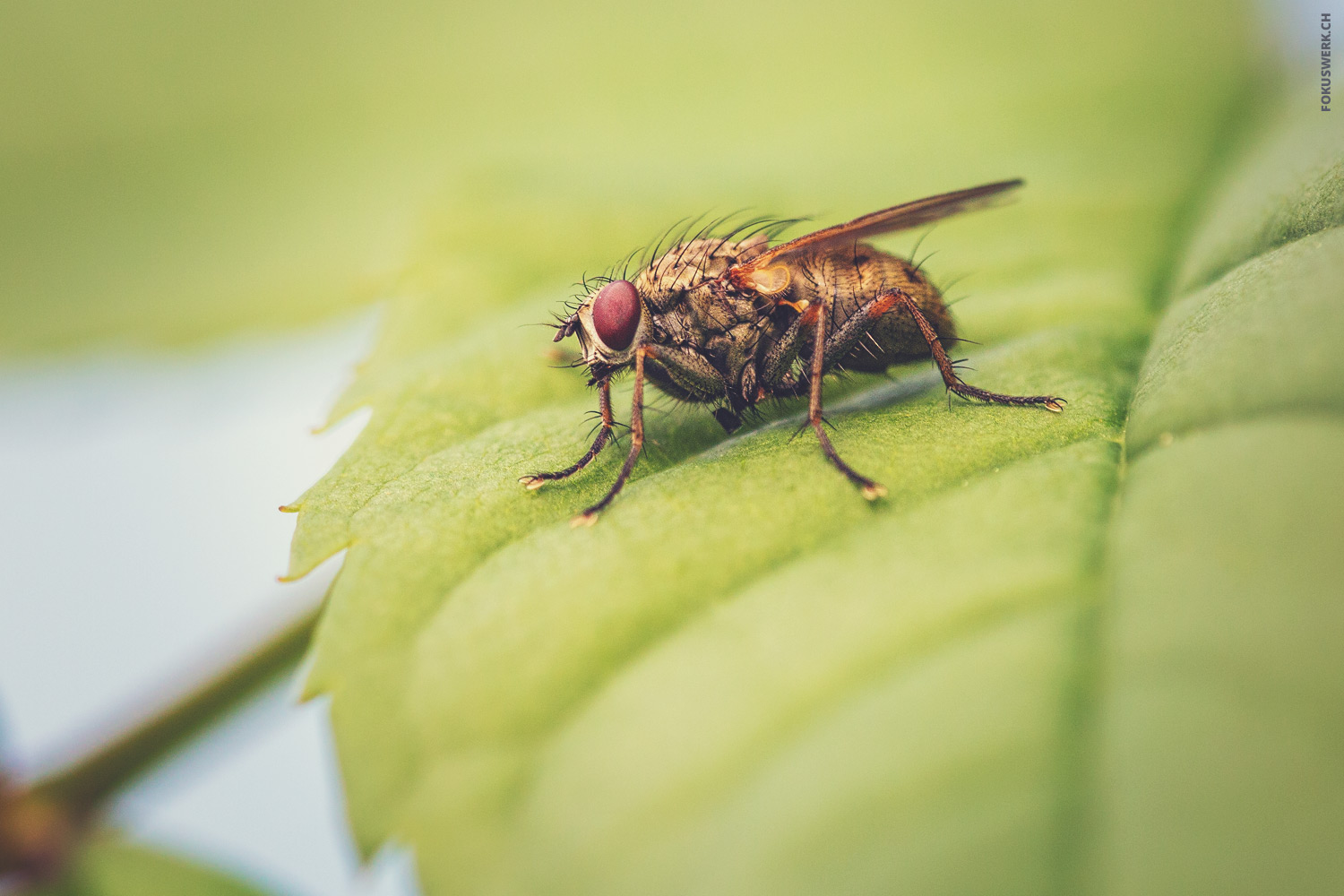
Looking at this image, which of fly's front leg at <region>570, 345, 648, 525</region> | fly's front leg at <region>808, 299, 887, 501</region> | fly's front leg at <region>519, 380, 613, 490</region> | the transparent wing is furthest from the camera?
the transparent wing

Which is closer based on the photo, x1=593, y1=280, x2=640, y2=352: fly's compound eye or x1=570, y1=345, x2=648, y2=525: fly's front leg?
x1=570, y1=345, x2=648, y2=525: fly's front leg

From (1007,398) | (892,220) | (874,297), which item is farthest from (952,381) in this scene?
(892,220)

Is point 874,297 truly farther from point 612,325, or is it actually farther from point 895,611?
point 895,611

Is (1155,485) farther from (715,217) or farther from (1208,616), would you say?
(715,217)

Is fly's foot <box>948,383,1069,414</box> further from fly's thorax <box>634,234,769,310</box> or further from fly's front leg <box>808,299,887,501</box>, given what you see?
fly's thorax <box>634,234,769,310</box>

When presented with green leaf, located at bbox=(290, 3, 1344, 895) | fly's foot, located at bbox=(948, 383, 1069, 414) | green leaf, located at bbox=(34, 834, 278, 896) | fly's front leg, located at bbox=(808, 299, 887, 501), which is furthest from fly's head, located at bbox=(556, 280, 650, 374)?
green leaf, located at bbox=(34, 834, 278, 896)
